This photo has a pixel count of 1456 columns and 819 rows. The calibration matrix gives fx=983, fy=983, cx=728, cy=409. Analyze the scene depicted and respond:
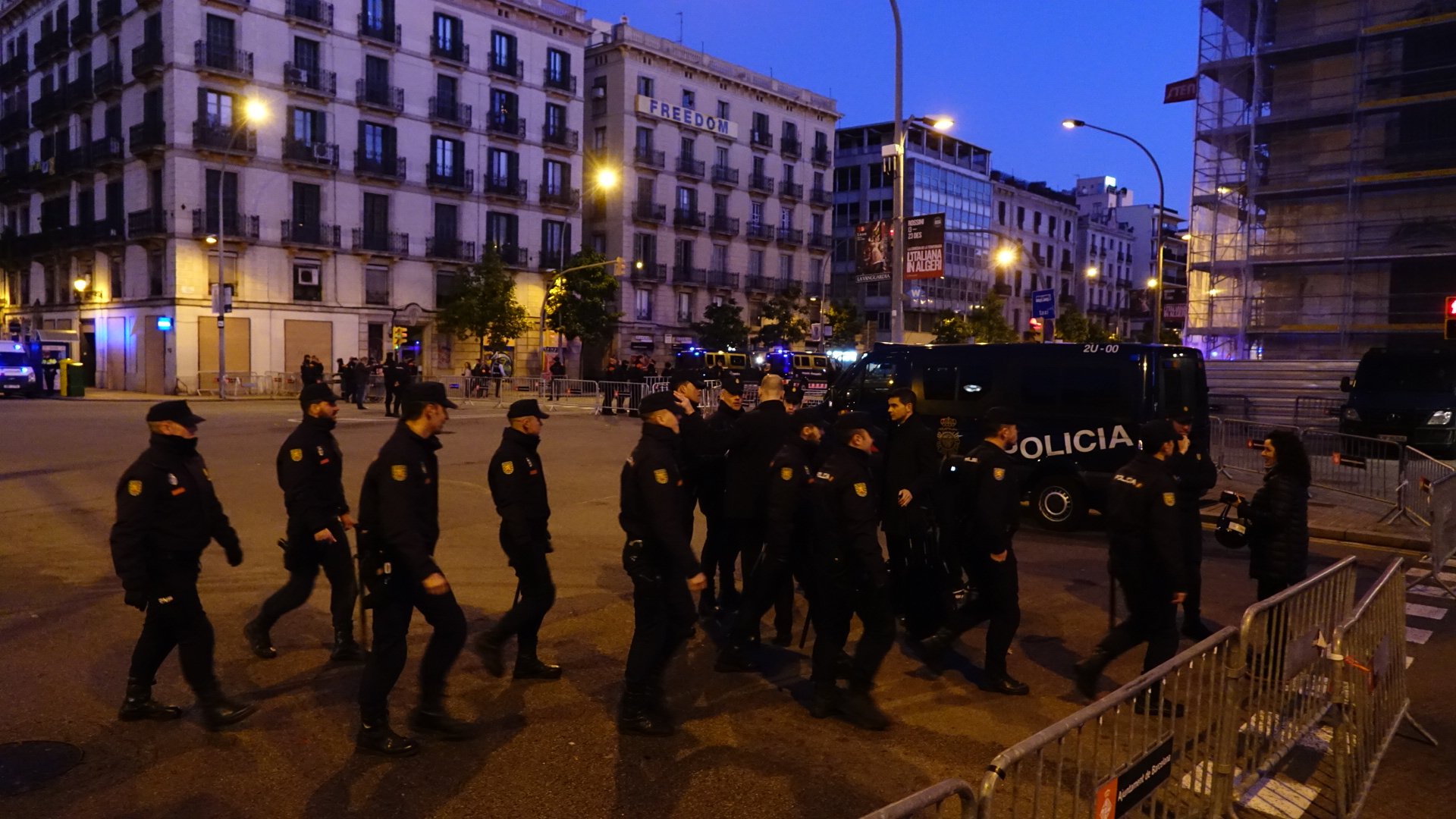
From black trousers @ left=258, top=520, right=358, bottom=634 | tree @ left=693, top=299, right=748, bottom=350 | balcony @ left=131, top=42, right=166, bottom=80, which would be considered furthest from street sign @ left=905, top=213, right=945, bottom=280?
tree @ left=693, top=299, right=748, bottom=350

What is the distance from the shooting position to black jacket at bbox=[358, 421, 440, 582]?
186 inches

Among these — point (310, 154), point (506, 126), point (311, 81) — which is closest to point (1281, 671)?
point (310, 154)

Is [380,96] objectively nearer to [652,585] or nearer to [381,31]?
[381,31]

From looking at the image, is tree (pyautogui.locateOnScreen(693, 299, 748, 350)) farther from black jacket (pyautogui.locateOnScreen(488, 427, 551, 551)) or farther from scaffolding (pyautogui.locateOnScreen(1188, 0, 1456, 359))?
black jacket (pyautogui.locateOnScreen(488, 427, 551, 551))

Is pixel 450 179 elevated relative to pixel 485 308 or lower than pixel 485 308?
elevated

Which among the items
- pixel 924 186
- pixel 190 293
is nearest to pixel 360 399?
pixel 190 293

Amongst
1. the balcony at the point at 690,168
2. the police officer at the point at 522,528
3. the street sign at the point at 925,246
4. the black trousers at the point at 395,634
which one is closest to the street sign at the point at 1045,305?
the street sign at the point at 925,246

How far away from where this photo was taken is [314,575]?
6090 mm

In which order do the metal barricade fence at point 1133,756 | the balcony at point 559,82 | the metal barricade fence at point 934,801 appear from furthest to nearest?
the balcony at point 559,82
the metal barricade fence at point 1133,756
the metal barricade fence at point 934,801

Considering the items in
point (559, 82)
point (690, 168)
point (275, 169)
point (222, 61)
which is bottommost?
point (275, 169)

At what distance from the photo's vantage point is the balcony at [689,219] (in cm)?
5328

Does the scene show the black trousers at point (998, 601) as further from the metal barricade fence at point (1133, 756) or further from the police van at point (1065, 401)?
the police van at point (1065, 401)

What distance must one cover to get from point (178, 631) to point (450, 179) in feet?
139

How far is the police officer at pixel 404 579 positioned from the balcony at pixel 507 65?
4456 centimetres
